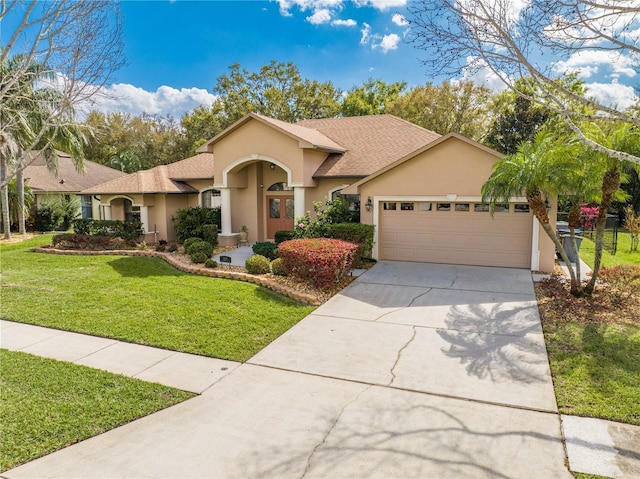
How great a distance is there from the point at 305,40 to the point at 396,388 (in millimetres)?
18785

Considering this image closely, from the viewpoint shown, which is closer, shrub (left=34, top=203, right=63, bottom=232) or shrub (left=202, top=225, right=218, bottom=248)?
shrub (left=202, top=225, right=218, bottom=248)

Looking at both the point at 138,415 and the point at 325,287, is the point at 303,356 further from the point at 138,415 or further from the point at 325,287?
the point at 325,287

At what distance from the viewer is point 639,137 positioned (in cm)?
863

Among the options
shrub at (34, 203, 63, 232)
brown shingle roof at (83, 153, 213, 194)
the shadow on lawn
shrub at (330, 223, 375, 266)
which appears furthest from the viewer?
shrub at (34, 203, 63, 232)

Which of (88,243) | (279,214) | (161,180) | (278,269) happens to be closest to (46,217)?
(88,243)

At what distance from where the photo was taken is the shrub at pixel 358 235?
14.2 metres

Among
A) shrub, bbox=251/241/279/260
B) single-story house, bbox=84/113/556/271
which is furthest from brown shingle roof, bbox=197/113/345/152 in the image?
shrub, bbox=251/241/279/260

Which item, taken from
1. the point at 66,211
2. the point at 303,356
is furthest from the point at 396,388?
the point at 66,211

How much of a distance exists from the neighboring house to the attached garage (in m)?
19.3

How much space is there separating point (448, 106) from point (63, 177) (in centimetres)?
2744

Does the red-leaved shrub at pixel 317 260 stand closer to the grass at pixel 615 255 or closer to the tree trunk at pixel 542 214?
the tree trunk at pixel 542 214

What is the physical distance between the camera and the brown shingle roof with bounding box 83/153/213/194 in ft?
62.4

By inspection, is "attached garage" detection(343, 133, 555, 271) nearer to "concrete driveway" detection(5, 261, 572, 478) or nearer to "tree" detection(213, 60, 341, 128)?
"concrete driveway" detection(5, 261, 572, 478)

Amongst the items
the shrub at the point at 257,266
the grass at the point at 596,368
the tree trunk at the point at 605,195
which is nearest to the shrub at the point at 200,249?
the shrub at the point at 257,266
